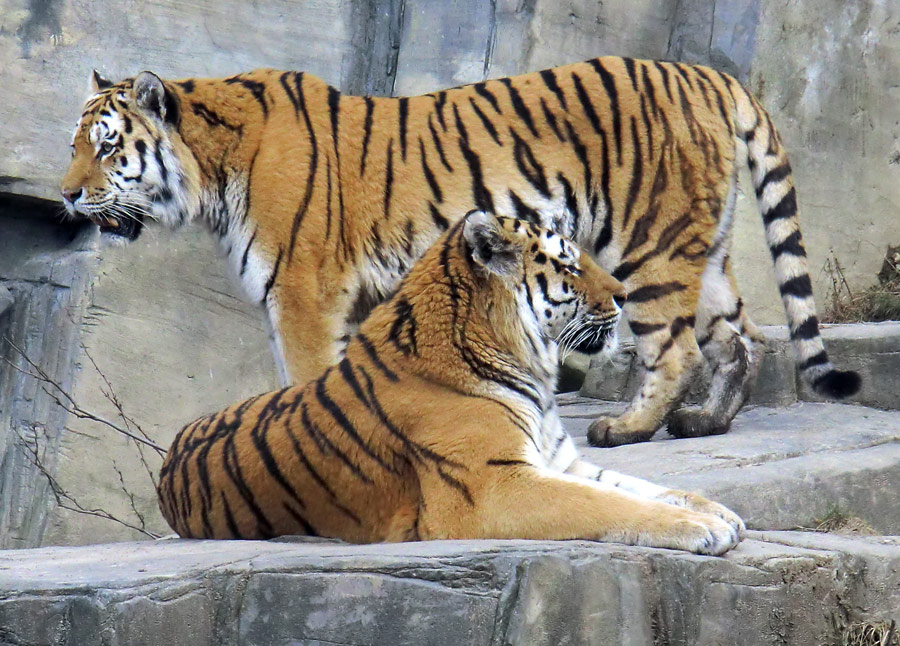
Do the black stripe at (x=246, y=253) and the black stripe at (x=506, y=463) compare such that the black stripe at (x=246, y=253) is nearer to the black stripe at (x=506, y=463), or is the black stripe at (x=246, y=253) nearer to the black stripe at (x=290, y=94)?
the black stripe at (x=290, y=94)

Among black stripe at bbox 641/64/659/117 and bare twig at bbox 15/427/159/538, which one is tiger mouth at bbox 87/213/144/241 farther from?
black stripe at bbox 641/64/659/117

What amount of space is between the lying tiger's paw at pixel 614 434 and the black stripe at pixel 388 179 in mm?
1349

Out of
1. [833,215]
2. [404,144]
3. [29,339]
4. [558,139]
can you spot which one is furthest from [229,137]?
[833,215]

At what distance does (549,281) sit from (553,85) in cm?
191

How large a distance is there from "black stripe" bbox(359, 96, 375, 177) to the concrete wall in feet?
6.79

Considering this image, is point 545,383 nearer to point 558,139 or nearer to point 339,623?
point 339,623

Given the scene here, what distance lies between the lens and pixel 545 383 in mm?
3822

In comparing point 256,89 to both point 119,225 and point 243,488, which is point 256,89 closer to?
point 119,225

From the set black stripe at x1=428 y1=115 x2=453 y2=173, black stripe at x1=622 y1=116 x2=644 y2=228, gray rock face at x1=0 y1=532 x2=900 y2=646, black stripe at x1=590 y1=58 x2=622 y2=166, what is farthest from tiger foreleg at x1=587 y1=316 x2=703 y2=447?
gray rock face at x1=0 y1=532 x2=900 y2=646

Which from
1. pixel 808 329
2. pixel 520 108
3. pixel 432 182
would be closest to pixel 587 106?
pixel 520 108

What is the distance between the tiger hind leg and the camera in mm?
5516

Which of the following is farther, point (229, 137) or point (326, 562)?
point (229, 137)

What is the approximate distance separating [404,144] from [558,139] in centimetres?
69

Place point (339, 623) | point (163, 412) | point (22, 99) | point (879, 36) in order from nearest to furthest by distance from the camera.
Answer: point (339, 623) < point (22, 99) < point (163, 412) < point (879, 36)
